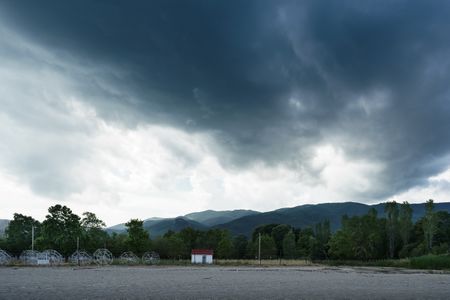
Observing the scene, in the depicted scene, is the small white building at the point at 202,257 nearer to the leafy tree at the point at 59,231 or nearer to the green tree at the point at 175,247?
the green tree at the point at 175,247

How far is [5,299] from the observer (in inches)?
837

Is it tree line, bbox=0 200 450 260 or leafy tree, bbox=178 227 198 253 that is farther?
leafy tree, bbox=178 227 198 253

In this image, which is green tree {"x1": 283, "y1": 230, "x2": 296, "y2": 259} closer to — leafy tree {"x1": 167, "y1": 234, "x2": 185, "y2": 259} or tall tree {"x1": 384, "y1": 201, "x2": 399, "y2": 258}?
tall tree {"x1": 384, "y1": 201, "x2": 399, "y2": 258}

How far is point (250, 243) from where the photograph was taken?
423ft

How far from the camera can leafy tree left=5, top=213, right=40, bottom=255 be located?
108m

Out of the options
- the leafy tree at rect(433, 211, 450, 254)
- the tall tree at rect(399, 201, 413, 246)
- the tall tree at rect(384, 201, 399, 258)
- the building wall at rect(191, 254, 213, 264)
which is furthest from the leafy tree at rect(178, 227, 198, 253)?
the leafy tree at rect(433, 211, 450, 254)

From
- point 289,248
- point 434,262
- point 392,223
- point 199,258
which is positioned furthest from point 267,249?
point 434,262

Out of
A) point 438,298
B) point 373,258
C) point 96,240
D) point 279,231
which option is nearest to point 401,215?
point 373,258

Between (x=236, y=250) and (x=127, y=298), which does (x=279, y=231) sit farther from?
(x=127, y=298)

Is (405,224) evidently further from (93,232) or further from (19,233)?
(19,233)

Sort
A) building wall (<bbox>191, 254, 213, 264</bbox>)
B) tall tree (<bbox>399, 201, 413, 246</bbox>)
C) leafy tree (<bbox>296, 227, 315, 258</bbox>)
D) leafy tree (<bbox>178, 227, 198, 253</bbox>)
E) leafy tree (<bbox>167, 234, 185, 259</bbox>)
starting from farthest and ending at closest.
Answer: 1. leafy tree (<bbox>178, 227, 198, 253</bbox>)
2. leafy tree (<bbox>296, 227, 315, 258</bbox>)
3. leafy tree (<bbox>167, 234, 185, 259</bbox>)
4. tall tree (<bbox>399, 201, 413, 246</bbox>)
5. building wall (<bbox>191, 254, 213, 264</bbox>)

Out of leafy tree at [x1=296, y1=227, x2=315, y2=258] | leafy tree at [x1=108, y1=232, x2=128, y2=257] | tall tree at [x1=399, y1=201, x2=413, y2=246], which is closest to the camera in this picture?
tall tree at [x1=399, y1=201, x2=413, y2=246]

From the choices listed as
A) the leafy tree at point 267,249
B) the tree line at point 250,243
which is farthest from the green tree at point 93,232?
the leafy tree at point 267,249

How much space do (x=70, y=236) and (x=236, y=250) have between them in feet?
174
